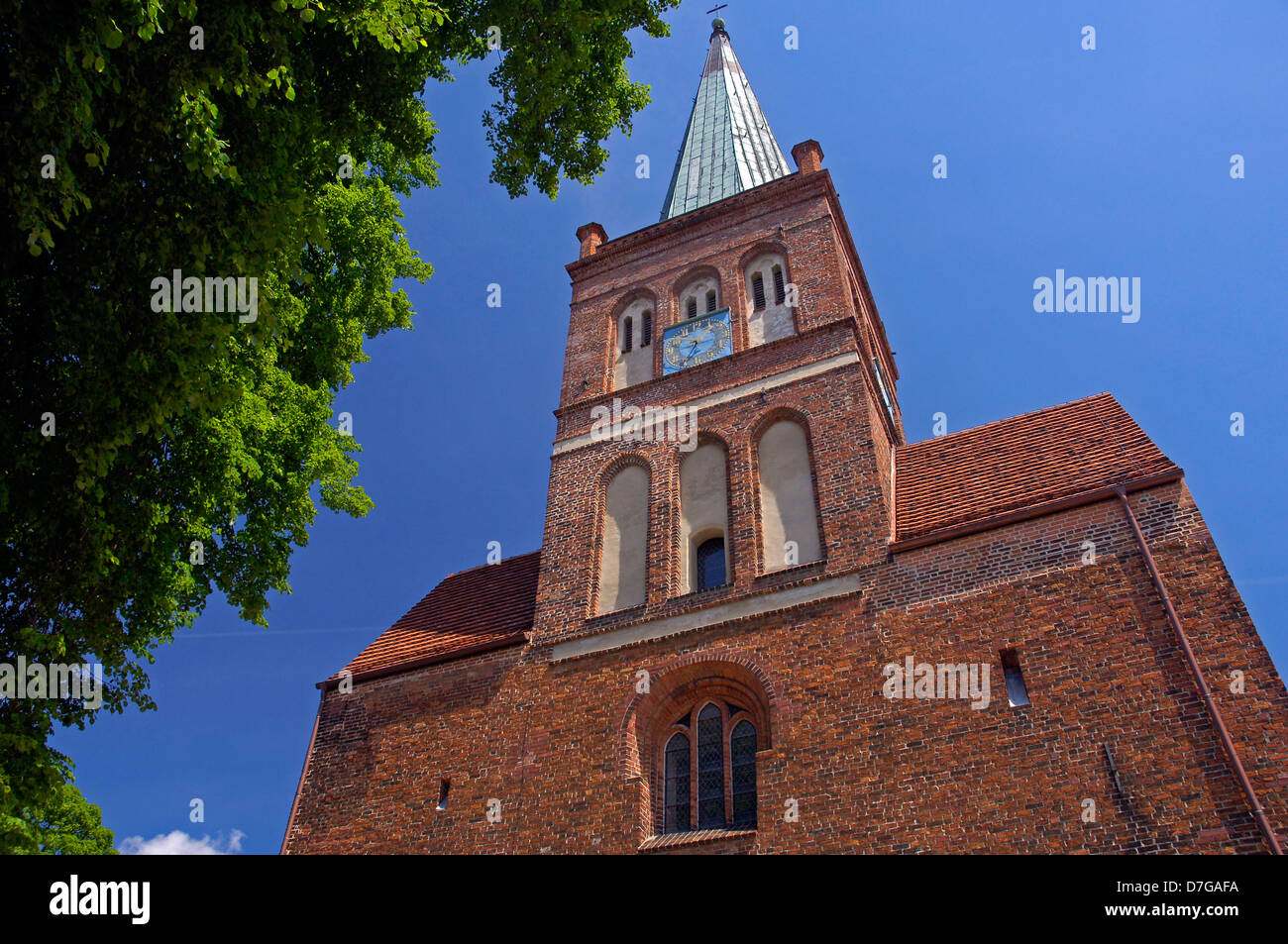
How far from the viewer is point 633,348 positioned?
17188 mm

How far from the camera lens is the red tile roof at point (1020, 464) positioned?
11805mm

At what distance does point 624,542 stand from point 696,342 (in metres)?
4.02

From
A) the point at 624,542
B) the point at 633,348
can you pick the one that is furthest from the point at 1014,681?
the point at 633,348

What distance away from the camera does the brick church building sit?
364 inches

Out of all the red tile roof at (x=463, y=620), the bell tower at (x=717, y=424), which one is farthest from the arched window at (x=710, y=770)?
the red tile roof at (x=463, y=620)

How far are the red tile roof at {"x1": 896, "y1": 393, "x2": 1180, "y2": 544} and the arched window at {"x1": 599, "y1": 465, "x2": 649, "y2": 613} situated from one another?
3.59 metres

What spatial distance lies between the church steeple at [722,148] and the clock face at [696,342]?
3829 millimetres

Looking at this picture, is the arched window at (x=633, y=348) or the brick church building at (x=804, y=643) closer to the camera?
the brick church building at (x=804, y=643)

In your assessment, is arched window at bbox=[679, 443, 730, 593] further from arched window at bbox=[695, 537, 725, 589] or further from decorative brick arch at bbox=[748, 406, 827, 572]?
decorative brick arch at bbox=[748, 406, 827, 572]

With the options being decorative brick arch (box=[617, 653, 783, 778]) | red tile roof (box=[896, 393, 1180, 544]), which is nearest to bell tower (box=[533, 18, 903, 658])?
red tile roof (box=[896, 393, 1180, 544])

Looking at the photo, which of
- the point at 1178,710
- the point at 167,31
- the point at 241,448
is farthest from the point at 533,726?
the point at 167,31

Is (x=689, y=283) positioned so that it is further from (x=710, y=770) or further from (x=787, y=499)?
(x=710, y=770)

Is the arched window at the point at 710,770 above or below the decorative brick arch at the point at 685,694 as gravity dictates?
below

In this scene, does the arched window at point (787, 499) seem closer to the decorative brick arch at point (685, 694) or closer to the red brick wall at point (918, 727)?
the red brick wall at point (918, 727)
